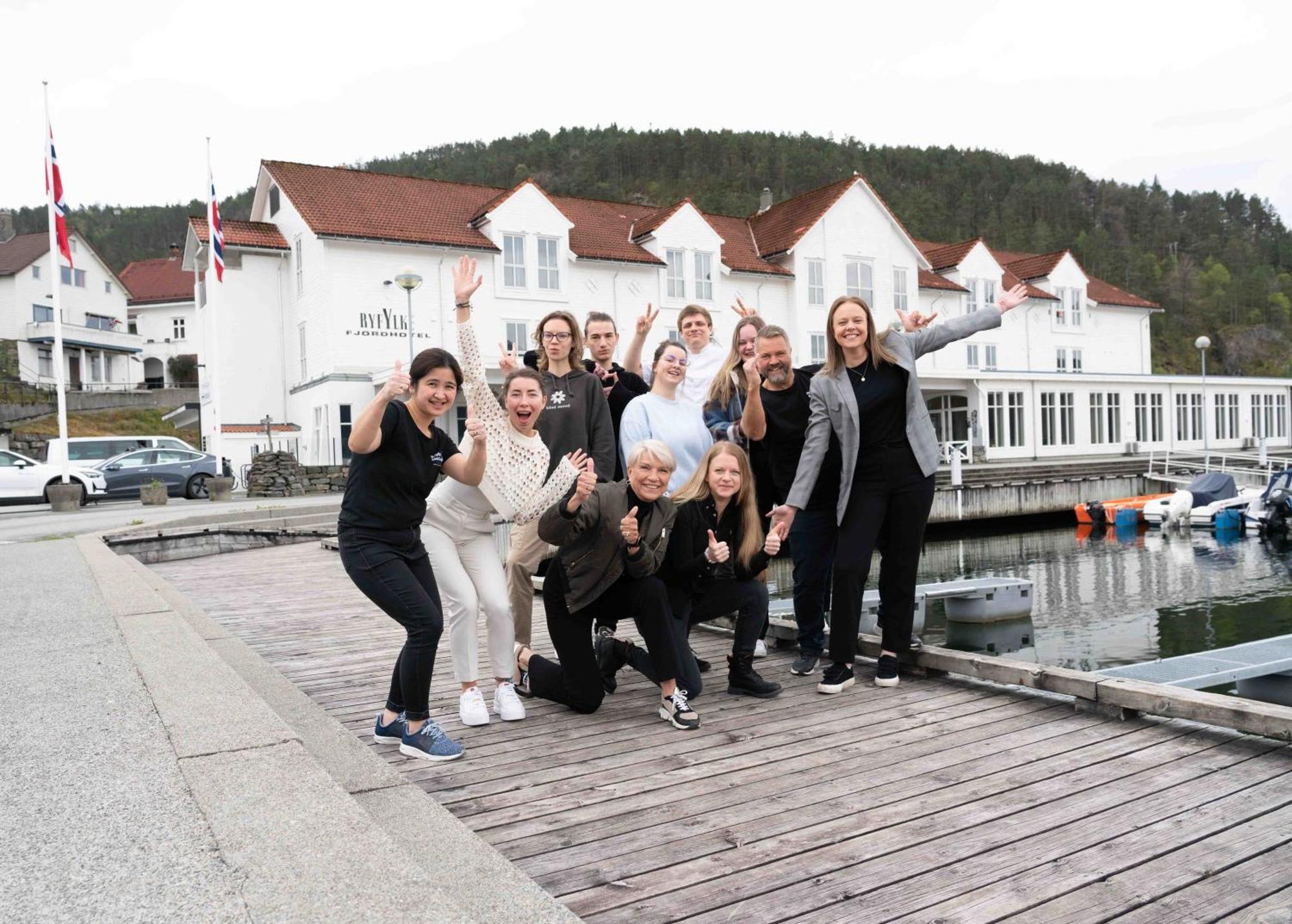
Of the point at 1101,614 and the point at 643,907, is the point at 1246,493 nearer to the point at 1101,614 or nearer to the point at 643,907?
the point at 1101,614

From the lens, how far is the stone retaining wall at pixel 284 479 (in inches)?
1004

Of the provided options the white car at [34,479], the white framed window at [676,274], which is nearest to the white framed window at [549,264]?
the white framed window at [676,274]

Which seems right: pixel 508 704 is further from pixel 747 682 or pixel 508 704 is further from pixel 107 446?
pixel 107 446

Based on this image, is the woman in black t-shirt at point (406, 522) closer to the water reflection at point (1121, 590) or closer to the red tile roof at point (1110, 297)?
the water reflection at point (1121, 590)

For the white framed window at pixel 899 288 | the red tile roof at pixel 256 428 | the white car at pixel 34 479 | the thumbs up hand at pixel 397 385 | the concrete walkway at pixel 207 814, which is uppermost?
the white framed window at pixel 899 288

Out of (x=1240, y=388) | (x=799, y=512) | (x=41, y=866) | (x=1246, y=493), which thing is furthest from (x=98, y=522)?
(x=1240, y=388)

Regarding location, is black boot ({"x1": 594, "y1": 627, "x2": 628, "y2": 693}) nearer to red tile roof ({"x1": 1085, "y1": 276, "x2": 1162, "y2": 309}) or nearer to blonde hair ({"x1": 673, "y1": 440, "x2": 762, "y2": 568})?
blonde hair ({"x1": 673, "y1": 440, "x2": 762, "y2": 568})

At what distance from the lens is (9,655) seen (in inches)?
202

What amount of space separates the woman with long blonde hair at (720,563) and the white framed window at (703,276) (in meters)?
30.1

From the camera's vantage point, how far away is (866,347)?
5098 millimetres

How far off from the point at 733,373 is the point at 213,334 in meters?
25.9

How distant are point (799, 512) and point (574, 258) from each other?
92.0ft

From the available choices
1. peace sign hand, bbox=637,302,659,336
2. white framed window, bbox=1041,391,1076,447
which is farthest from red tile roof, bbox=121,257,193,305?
peace sign hand, bbox=637,302,659,336

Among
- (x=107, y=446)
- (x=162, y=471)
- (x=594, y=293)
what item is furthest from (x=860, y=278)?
(x=107, y=446)
